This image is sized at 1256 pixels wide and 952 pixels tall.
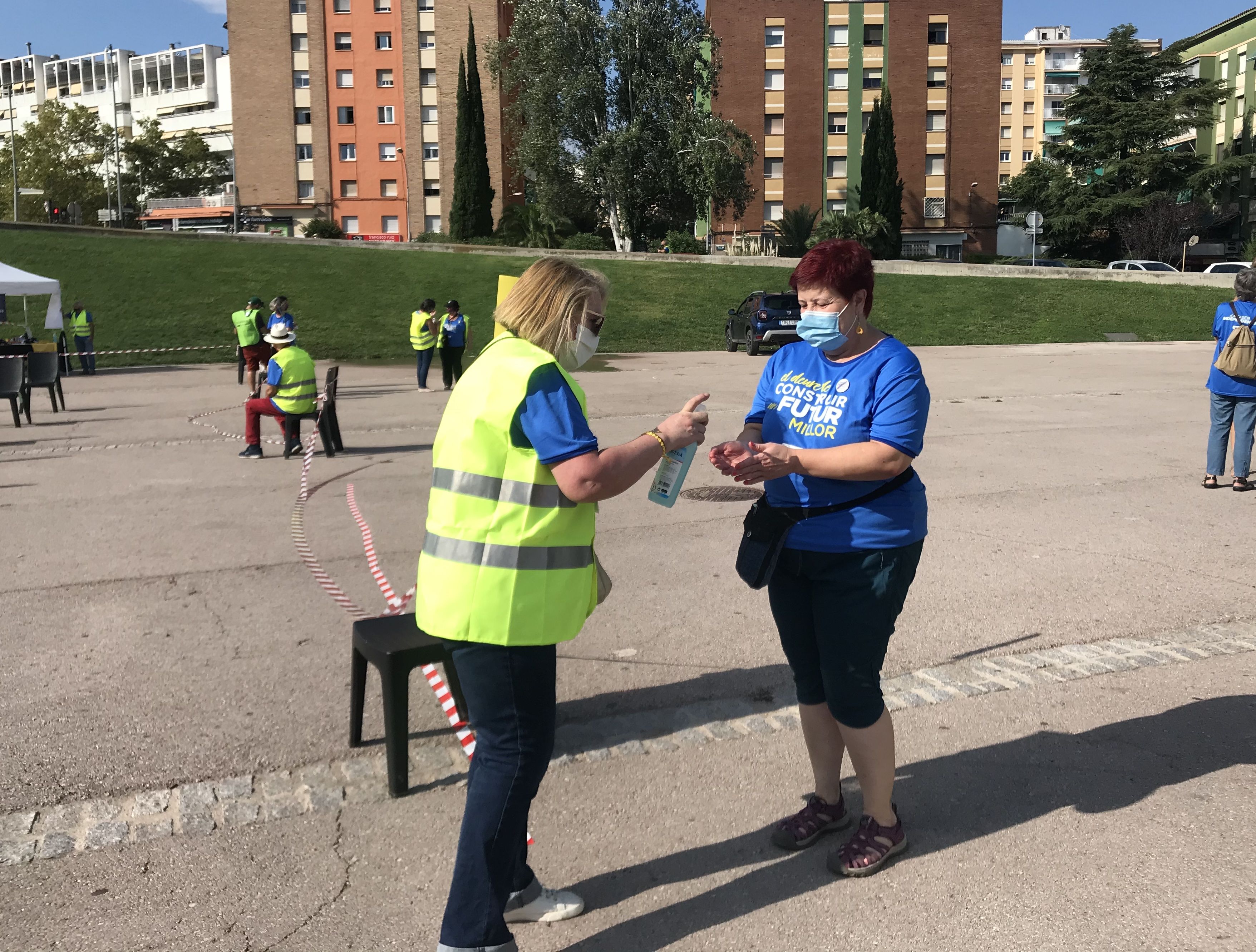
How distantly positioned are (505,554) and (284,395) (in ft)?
32.3

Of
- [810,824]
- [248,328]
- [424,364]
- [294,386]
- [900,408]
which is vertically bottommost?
[810,824]

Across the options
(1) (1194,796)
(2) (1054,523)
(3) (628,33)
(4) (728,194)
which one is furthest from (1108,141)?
(1) (1194,796)

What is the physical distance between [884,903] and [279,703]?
2812mm

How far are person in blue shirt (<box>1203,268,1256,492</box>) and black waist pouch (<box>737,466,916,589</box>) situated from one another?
730 cm

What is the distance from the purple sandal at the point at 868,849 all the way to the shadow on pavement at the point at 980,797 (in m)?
0.05

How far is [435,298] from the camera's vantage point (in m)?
38.6

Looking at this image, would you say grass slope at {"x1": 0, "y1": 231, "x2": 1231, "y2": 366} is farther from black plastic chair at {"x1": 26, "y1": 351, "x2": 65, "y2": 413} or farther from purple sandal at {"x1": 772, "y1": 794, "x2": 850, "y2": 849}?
purple sandal at {"x1": 772, "y1": 794, "x2": 850, "y2": 849}

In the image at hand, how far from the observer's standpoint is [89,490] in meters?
10.5

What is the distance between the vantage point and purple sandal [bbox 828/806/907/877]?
3426 mm

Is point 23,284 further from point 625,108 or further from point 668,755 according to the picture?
point 625,108

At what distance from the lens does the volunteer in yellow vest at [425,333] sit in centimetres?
2067

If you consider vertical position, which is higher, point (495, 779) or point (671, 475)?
point (671, 475)

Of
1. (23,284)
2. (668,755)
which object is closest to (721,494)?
(668,755)

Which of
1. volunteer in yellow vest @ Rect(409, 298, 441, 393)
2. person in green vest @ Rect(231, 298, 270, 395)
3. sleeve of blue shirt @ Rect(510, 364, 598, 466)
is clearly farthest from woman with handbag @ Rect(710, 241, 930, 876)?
person in green vest @ Rect(231, 298, 270, 395)
